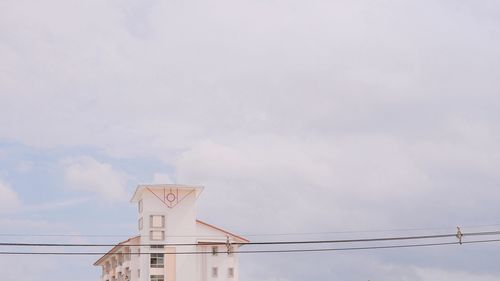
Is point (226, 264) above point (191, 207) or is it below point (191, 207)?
below

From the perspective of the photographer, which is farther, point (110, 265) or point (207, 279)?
point (110, 265)

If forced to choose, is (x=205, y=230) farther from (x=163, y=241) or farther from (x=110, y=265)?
(x=110, y=265)

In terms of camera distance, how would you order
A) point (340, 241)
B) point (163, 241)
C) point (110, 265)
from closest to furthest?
point (340, 241)
point (163, 241)
point (110, 265)

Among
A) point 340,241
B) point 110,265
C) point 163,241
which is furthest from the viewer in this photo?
point 110,265

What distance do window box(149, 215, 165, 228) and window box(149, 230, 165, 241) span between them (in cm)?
92

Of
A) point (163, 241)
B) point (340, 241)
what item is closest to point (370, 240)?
point (340, 241)

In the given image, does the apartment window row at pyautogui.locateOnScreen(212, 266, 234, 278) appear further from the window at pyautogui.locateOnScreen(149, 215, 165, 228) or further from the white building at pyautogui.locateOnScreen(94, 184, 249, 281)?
the window at pyautogui.locateOnScreen(149, 215, 165, 228)

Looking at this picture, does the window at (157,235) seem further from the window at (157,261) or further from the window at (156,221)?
the window at (157,261)

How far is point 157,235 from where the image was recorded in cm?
12912

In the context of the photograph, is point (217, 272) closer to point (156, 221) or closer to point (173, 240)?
point (173, 240)

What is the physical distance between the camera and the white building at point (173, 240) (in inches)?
5084

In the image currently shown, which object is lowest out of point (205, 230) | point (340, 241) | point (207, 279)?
point (340, 241)

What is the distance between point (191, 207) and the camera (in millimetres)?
131625

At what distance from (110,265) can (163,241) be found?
31490 mm
